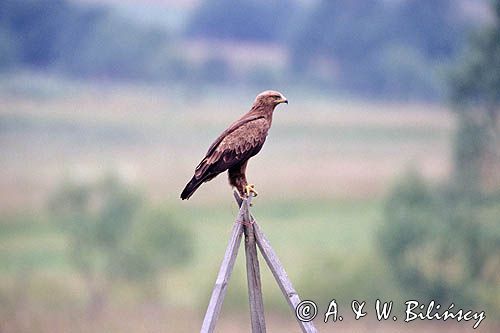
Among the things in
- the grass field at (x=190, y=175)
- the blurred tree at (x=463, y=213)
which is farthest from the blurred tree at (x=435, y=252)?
the grass field at (x=190, y=175)

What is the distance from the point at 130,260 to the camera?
1174 inches

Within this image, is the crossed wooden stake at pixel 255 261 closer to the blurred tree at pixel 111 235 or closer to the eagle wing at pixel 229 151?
the eagle wing at pixel 229 151

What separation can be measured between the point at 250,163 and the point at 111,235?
871 centimetres

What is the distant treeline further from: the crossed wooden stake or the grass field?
the crossed wooden stake

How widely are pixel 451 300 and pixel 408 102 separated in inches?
796

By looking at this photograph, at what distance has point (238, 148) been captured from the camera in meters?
7.35

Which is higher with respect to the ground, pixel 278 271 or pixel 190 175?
pixel 190 175

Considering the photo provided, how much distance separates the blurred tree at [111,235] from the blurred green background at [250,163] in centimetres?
7

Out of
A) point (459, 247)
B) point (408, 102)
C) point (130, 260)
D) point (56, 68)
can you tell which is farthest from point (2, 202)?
point (408, 102)

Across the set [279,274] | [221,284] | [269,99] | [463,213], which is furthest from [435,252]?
[221,284]

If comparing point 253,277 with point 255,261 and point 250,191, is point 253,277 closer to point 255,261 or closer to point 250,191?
point 255,261

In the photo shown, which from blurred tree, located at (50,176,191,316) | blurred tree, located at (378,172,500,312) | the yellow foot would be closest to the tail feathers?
the yellow foot

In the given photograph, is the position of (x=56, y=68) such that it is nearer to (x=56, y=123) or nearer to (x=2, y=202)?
(x=56, y=123)

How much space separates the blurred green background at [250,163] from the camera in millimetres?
27703
